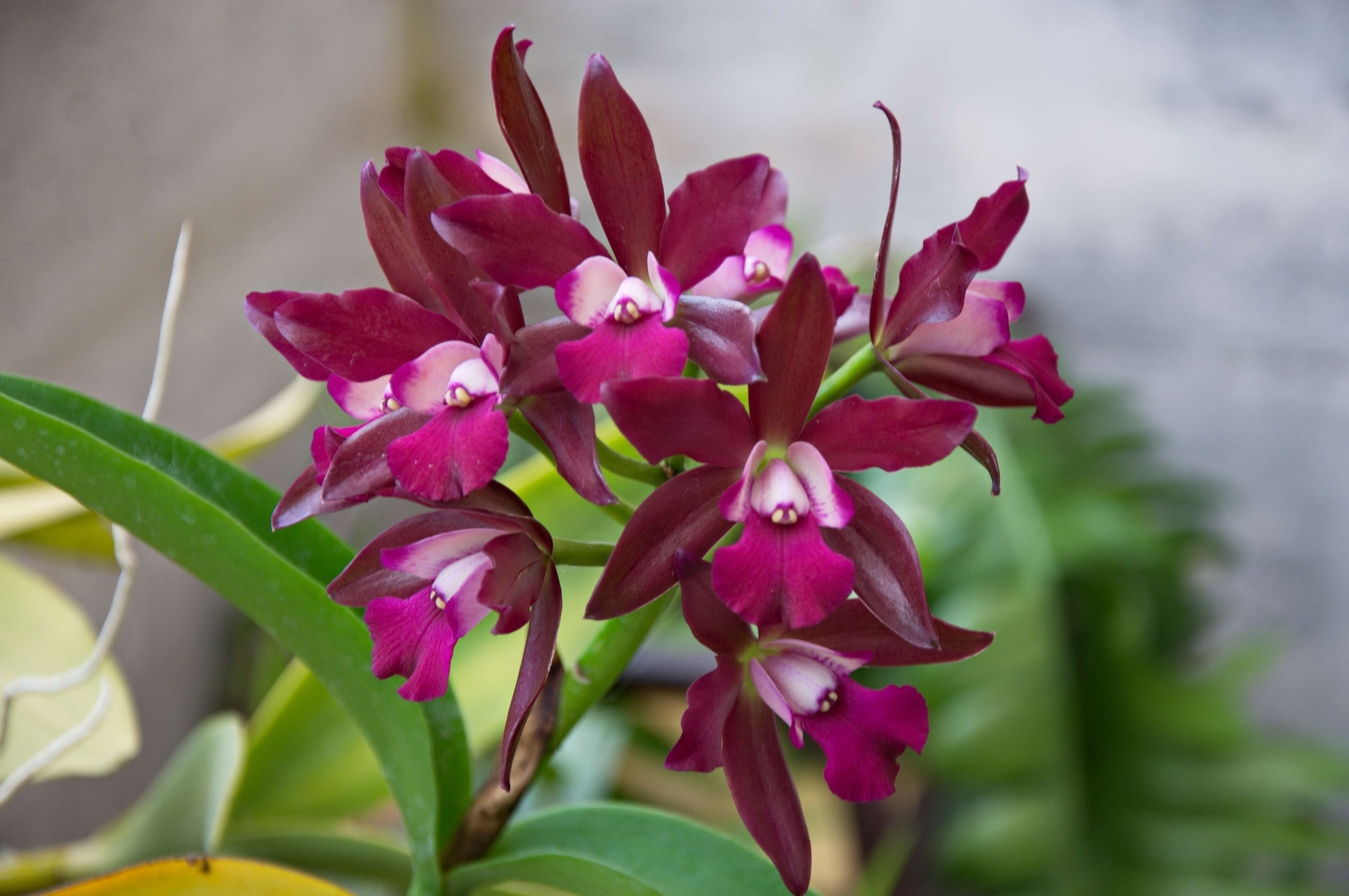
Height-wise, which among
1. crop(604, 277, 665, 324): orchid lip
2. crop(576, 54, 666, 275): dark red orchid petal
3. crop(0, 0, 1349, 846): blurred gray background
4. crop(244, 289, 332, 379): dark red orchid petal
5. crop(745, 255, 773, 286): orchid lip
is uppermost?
crop(0, 0, 1349, 846): blurred gray background

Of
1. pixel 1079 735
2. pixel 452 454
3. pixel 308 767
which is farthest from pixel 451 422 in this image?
pixel 1079 735

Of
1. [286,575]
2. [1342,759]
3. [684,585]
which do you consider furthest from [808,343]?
→ [1342,759]

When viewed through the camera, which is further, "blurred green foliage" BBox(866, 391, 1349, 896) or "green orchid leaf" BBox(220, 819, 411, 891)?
"blurred green foliage" BBox(866, 391, 1349, 896)

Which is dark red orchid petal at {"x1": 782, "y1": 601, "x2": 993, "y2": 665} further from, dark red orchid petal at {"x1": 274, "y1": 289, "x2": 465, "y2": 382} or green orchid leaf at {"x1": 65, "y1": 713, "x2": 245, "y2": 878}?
green orchid leaf at {"x1": 65, "y1": 713, "x2": 245, "y2": 878}

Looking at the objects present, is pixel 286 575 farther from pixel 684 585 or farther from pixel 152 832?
pixel 152 832

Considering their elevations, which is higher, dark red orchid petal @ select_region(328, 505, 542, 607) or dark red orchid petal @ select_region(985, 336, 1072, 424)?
dark red orchid petal @ select_region(985, 336, 1072, 424)

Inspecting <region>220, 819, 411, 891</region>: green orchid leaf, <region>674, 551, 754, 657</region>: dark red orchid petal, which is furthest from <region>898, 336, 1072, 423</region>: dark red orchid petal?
<region>220, 819, 411, 891</region>: green orchid leaf

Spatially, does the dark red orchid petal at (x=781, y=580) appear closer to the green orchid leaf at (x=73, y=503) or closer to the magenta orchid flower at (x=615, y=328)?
the magenta orchid flower at (x=615, y=328)
